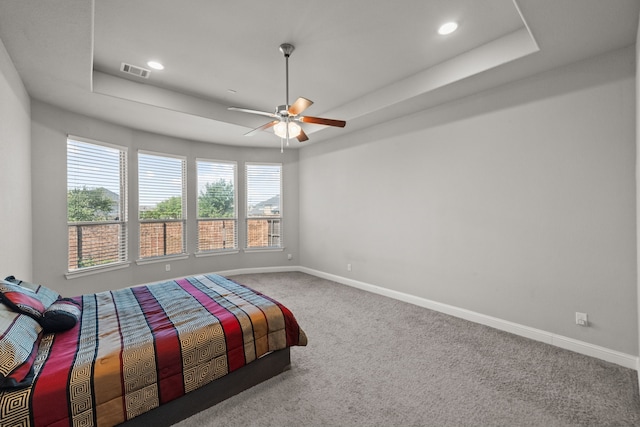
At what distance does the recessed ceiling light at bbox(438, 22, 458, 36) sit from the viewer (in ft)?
8.63

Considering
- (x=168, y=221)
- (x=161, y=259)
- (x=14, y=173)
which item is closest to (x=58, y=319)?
(x=14, y=173)

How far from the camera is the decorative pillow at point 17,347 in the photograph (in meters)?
1.42

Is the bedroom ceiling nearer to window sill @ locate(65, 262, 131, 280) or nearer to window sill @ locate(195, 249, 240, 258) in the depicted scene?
window sill @ locate(65, 262, 131, 280)

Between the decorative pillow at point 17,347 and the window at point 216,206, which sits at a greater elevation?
the window at point 216,206

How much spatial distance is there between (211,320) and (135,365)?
1.85 ft

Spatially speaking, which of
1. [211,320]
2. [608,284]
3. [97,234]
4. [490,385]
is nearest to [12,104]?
[97,234]

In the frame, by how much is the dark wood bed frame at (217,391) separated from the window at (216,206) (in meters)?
3.88

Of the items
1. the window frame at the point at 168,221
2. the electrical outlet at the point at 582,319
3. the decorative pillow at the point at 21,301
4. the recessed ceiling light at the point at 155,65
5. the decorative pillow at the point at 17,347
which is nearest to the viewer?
the decorative pillow at the point at 17,347

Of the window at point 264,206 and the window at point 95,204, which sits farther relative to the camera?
the window at point 264,206

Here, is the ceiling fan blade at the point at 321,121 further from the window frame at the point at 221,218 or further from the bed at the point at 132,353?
the window frame at the point at 221,218

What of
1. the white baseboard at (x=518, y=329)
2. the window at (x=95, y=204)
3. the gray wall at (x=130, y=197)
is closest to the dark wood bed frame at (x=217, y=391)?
the white baseboard at (x=518, y=329)

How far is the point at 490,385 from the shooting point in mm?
2305

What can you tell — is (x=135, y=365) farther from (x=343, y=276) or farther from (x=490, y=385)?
(x=343, y=276)

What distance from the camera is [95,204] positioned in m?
4.33
